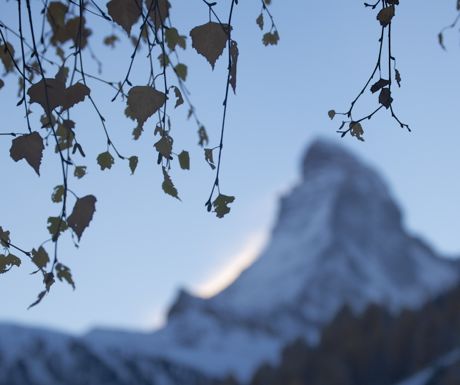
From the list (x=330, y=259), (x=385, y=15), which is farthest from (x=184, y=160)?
(x=330, y=259)

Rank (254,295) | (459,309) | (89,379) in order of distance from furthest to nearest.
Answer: (254,295)
(89,379)
(459,309)

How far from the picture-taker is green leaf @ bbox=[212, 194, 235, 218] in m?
2.98

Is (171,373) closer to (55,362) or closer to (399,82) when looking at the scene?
(55,362)

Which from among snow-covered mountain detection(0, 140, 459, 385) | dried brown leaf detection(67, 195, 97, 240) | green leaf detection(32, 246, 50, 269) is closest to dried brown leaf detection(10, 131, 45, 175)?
dried brown leaf detection(67, 195, 97, 240)

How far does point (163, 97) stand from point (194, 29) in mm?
226

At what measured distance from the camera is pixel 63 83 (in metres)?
2.82

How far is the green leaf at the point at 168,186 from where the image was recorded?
2955mm

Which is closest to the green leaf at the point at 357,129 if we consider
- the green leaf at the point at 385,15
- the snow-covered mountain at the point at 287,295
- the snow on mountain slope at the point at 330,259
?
the green leaf at the point at 385,15

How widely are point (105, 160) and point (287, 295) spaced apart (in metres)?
117

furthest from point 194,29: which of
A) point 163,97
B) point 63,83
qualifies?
point 63,83

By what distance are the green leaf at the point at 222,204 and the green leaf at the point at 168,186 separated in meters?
0.13

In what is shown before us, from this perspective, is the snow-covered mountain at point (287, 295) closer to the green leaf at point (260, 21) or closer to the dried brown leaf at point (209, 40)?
the green leaf at point (260, 21)

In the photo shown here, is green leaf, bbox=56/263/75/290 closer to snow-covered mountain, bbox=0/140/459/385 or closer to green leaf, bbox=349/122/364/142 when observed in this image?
green leaf, bbox=349/122/364/142

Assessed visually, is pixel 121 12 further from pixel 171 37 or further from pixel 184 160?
pixel 184 160
